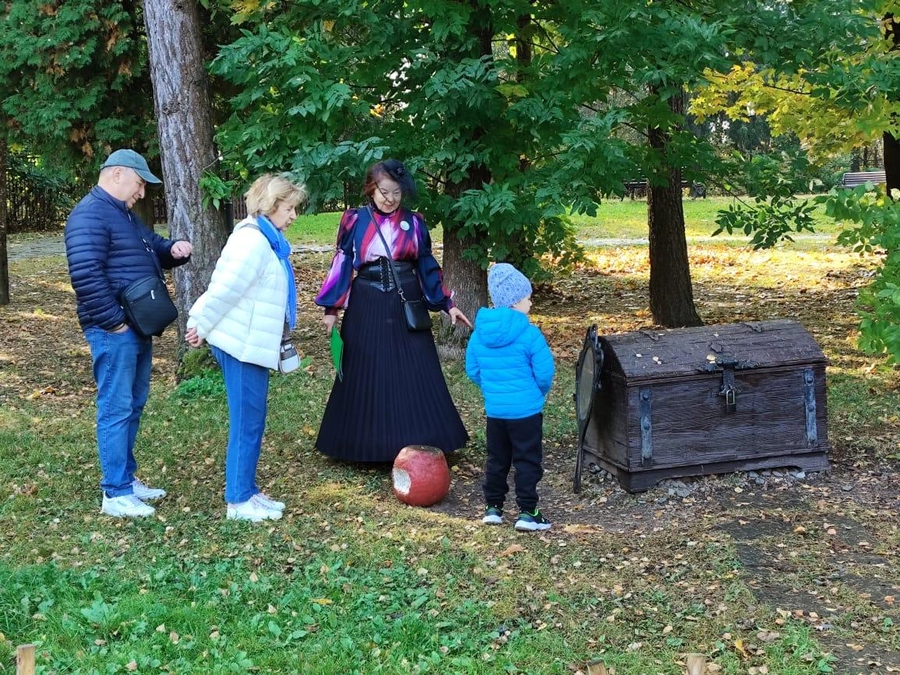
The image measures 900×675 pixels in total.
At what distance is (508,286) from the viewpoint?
5195 mm

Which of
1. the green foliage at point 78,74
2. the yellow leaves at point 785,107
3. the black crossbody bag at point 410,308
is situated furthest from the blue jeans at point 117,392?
the yellow leaves at point 785,107

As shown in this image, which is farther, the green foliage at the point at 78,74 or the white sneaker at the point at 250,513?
the green foliage at the point at 78,74

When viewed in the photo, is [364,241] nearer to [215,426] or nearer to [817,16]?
[215,426]

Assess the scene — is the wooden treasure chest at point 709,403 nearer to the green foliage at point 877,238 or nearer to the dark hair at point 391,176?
the green foliage at point 877,238

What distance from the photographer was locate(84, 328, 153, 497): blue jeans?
17.7 ft

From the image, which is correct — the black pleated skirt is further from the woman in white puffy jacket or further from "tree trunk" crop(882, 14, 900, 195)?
"tree trunk" crop(882, 14, 900, 195)

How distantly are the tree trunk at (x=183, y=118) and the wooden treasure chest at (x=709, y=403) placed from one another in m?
4.13

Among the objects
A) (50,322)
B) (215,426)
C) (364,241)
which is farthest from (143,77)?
(364,241)

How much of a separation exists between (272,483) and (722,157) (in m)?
5.31

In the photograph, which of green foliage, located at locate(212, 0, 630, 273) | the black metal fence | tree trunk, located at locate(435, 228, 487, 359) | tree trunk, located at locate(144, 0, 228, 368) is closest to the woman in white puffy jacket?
green foliage, located at locate(212, 0, 630, 273)

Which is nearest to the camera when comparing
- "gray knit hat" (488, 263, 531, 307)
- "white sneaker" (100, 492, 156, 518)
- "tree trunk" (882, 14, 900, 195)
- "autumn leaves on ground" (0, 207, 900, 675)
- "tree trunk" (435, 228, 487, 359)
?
"autumn leaves on ground" (0, 207, 900, 675)

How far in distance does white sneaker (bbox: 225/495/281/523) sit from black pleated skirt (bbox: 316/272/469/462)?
2.88ft

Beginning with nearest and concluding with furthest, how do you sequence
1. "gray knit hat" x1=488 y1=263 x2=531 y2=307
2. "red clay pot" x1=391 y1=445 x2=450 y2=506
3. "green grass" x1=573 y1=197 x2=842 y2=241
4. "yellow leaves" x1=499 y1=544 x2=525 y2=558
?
"yellow leaves" x1=499 y1=544 x2=525 y2=558, "gray knit hat" x1=488 y1=263 x2=531 y2=307, "red clay pot" x1=391 y1=445 x2=450 y2=506, "green grass" x1=573 y1=197 x2=842 y2=241

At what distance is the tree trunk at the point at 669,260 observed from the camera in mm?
11039
